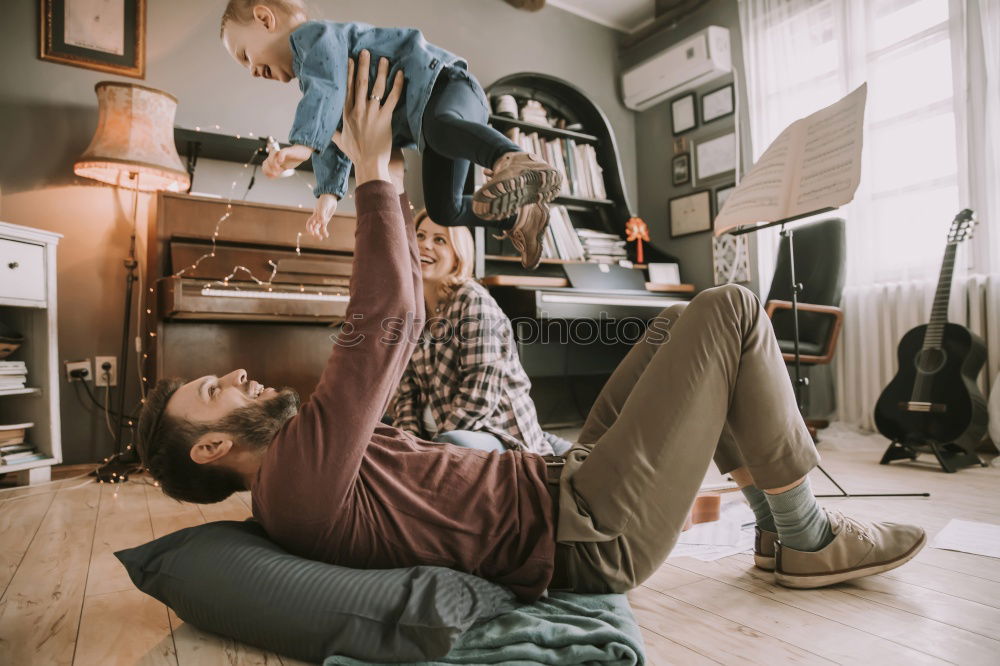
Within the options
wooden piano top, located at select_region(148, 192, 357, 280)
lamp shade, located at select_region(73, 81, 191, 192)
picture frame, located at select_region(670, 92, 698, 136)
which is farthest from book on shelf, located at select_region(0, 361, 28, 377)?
picture frame, located at select_region(670, 92, 698, 136)

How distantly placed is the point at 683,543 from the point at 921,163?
2.66 m

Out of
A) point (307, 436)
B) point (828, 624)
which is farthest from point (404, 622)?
point (828, 624)

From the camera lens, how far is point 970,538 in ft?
5.28

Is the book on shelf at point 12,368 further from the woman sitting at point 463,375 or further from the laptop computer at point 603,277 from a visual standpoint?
the laptop computer at point 603,277

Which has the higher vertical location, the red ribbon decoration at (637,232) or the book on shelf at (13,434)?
the red ribbon decoration at (637,232)

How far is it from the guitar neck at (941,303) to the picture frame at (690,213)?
1.56 metres

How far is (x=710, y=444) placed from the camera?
1071 mm

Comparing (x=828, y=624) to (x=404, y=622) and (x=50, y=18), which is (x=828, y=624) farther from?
(x=50, y=18)

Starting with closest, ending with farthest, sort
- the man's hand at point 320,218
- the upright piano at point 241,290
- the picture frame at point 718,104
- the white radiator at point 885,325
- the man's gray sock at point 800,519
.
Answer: the man's gray sock at point 800,519
the man's hand at point 320,218
the upright piano at point 241,290
the white radiator at point 885,325
the picture frame at point 718,104

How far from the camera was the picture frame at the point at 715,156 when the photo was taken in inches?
157

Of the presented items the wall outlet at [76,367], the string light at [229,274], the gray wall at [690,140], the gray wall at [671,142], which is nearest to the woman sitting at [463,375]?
the string light at [229,274]

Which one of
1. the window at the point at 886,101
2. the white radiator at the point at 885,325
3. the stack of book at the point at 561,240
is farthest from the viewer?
the stack of book at the point at 561,240

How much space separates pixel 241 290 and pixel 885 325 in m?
3.18

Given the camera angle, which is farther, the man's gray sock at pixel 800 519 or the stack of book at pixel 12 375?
the stack of book at pixel 12 375
